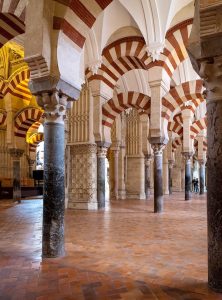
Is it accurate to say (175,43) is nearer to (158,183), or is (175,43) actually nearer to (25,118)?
(158,183)

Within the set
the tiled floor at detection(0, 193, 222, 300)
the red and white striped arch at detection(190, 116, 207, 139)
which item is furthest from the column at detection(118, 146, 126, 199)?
the tiled floor at detection(0, 193, 222, 300)

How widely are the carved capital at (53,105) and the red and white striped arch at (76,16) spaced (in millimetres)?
810

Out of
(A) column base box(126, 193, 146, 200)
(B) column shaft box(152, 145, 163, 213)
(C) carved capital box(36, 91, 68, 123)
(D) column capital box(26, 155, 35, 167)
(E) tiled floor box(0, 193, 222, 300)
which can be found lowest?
(A) column base box(126, 193, 146, 200)

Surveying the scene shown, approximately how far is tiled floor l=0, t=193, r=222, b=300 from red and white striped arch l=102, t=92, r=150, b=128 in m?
4.95

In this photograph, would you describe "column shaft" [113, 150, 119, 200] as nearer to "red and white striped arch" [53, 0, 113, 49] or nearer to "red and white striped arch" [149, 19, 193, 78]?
"red and white striped arch" [149, 19, 193, 78]

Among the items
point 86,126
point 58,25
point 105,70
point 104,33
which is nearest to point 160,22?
point 104,33

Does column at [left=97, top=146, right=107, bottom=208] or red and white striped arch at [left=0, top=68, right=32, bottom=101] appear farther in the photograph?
red and white striped arch at [left=0, top=68, right=32, bottom=101]

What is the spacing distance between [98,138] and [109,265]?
6811 millimetres

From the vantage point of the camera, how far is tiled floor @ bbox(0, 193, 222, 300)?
2.78 meters

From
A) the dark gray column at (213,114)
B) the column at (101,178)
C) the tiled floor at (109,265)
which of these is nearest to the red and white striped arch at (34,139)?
the column at (101,178)

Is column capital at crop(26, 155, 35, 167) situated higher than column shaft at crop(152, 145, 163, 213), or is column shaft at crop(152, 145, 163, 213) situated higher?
column capital at crop(26, 155, 35, 167)

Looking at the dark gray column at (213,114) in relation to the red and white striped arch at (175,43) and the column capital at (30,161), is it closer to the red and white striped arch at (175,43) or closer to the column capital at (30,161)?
the red and white striped arch at (175,43)

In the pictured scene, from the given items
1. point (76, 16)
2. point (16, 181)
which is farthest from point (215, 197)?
point (16, 181)

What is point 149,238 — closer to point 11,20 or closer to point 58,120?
point 58,120
